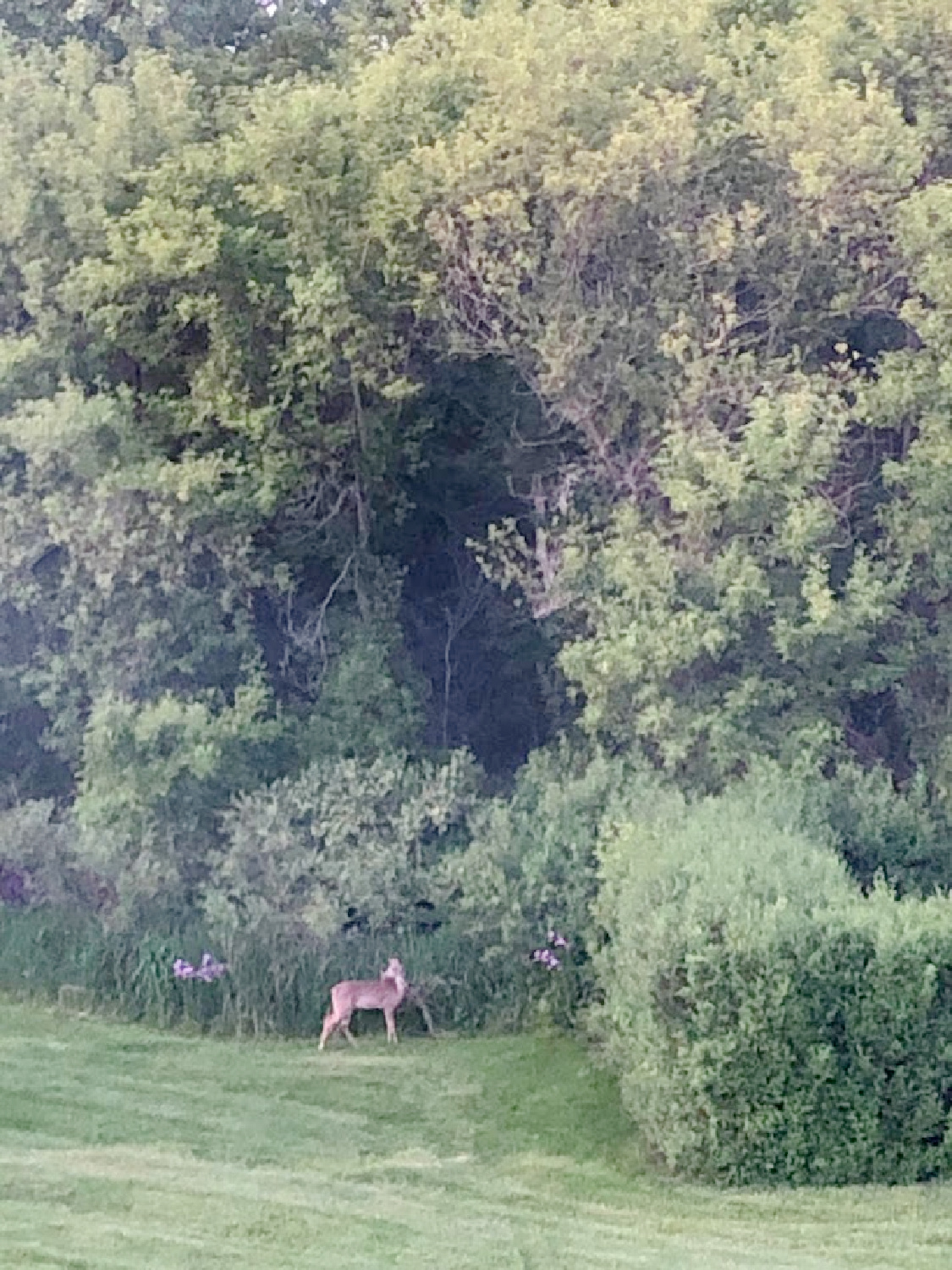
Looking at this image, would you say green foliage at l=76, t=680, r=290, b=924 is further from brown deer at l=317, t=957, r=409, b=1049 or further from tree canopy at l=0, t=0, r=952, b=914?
brown deer at l=317, t=957, r=409, b=1049

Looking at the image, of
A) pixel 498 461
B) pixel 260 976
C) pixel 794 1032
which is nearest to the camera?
pixel 794 1032

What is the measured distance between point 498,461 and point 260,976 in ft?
13.8

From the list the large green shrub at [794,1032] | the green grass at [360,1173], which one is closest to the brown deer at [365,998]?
the green grass at [360,1173]

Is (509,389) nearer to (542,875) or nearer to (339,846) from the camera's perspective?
(339,846)

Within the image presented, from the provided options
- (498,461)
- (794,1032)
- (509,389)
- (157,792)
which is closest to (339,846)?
(157,792)

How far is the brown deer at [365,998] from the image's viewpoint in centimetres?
886

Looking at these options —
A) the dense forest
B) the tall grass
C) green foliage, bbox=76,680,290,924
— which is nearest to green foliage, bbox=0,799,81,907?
the dense forest

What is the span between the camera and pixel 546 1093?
8.09 metres

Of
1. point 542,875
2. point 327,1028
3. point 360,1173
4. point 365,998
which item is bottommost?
point 360,1173

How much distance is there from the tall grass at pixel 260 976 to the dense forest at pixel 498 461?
46 mm

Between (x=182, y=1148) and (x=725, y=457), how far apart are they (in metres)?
4.99

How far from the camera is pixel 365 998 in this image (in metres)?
8.89

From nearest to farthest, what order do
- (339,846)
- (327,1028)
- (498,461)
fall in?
(327,1028)
(339,846)
(498,461)

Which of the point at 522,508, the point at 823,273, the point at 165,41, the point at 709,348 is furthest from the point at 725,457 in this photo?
the point at 165,41
